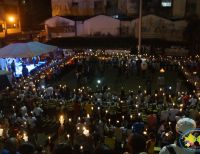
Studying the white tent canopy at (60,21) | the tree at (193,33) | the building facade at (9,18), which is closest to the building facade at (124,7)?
the tree at (193,33)

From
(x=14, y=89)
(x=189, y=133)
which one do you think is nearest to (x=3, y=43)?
(x=14, y=89)

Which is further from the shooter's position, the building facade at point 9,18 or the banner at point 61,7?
the banner at point 61,7

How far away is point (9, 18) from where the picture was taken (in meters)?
35.2

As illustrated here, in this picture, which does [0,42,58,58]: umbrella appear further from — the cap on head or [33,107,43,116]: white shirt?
the cap on head

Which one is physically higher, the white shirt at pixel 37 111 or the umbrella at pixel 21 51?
the umbrella at pixel 21 51

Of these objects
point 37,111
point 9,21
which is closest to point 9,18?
point 9,21

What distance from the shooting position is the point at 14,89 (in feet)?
54.9

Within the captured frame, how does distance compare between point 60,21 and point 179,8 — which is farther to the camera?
point 60,21

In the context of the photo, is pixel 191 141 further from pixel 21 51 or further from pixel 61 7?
pixel 61 7

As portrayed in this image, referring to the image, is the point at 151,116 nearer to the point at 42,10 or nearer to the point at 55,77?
the point at 55,77

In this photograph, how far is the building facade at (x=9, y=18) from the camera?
3403cm

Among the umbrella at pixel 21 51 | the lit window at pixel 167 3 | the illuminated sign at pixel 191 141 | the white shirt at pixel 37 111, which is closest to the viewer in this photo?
the illuminated sign at pixel 191 141

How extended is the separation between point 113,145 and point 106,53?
1676 centimetres

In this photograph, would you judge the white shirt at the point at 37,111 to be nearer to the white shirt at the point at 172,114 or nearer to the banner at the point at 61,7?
the white shirt at the point at 172,114
